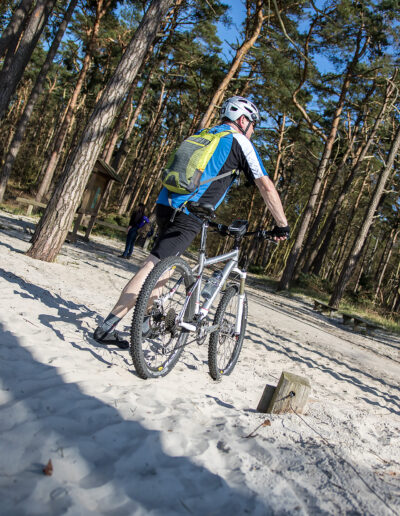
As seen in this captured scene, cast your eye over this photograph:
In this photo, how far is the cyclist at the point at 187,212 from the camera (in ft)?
10.9

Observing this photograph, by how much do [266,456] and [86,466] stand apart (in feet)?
3.30

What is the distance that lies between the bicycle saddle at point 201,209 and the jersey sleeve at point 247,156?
49cm

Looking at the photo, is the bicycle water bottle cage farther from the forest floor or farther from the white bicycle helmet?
the forest floor

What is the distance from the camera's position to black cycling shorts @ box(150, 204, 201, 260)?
3.35m

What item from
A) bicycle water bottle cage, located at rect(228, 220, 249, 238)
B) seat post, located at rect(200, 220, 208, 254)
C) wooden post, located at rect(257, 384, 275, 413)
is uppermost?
bicycle water bottle cage, located at rect(228, 220, 249, 238)

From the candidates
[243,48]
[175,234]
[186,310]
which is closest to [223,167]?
[175,234]

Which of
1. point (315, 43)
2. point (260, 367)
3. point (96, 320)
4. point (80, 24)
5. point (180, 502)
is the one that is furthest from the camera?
point (80, 24)

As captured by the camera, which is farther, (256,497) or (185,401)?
(185,401)

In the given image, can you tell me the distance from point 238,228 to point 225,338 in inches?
40.3

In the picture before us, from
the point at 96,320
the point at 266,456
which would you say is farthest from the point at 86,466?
the point at 96,320

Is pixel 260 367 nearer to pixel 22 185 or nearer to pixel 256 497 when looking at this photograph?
pixel 256 497

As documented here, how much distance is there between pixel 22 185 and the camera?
110 feet

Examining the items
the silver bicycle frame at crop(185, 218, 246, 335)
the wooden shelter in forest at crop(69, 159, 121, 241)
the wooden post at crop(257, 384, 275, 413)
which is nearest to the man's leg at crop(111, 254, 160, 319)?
the silver bicycle frame at crop(185, 218, 246, 335)

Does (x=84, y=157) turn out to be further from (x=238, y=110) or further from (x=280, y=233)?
(x=280, y=233)
